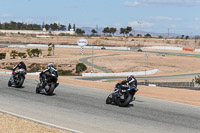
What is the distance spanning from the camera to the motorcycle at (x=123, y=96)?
1494cm

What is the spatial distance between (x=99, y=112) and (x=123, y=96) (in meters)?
1.82

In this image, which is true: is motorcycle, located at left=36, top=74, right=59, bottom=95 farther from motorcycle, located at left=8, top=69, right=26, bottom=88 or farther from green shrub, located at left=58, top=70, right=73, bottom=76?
green shrub, located at left=58, top=70, right=73, bottom=76

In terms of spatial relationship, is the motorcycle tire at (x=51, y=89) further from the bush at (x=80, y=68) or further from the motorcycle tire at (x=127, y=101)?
the bush at (x=80, y=68)

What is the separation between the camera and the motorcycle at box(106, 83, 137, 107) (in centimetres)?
1494

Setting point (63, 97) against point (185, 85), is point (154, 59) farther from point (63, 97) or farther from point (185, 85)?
point (63, 97)

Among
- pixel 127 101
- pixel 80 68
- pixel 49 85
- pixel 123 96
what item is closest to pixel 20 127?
pixel 127 101

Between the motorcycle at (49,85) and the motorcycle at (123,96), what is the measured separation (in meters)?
3.46

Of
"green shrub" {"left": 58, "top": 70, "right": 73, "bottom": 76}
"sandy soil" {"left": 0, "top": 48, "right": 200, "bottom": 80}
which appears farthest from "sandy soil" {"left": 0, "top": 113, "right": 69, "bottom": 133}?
"sandy soil" {"left": 0, "top": 48, "right": 200, "bottom": 80}

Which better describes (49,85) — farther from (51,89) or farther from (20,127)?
(20,127)

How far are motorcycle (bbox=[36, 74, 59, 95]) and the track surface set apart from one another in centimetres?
43

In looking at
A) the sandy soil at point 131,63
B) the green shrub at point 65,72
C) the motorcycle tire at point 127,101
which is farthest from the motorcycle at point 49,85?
the sandy soil at point 131,63

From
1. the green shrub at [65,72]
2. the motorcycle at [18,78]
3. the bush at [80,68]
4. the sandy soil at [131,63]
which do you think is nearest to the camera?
the motorcycle at [18,78]

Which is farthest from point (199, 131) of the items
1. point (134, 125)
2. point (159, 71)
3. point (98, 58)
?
point (98, 58)

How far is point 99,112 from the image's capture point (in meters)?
13.9
